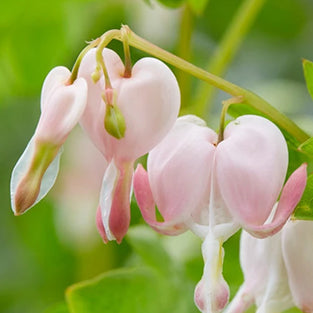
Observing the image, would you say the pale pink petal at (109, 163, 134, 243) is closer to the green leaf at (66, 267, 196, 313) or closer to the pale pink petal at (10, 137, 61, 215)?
the pale pink petal at (10, 137, 61, 215)

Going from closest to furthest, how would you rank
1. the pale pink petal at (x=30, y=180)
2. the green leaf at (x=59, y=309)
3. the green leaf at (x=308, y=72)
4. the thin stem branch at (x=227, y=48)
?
the pale pink petal at (x=30, y=180) < the green leaf at (x=308, y=72) < the green leaf at (x=59, y=309) < the thin stem branch at (x=227, y=48)

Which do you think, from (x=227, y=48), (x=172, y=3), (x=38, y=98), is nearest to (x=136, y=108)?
(x=172, y=3)

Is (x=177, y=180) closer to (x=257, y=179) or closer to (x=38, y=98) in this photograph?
Answer: (x=257, y=179)

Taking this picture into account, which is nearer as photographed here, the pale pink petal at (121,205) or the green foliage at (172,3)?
the pale pink petal at (121,205)

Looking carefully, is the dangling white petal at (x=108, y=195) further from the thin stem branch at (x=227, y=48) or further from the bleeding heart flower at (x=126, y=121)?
the thin stem branch at (x=227, y=48)

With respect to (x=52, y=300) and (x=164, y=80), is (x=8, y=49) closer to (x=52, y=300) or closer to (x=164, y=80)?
(x=52, y=300)

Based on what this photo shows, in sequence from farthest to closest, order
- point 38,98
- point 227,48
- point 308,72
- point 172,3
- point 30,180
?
point 38,98, point 227,48, point 172,3, point 308,72, point 30,180

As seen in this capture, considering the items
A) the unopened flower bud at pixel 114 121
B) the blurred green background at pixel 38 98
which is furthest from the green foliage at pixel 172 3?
the unopened flower bud at pixel 114 121
